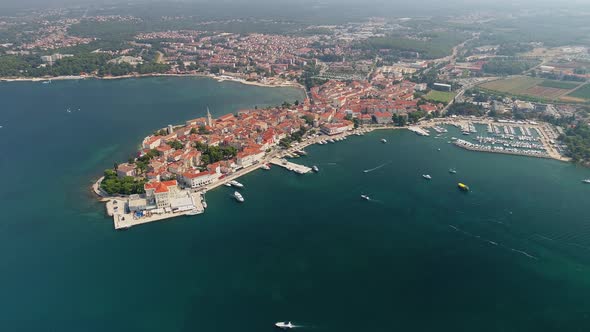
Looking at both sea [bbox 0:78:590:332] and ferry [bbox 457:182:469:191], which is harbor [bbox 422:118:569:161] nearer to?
sea [bbox 0:78:590:332]

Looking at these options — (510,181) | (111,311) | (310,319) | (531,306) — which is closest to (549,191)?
(510,181)

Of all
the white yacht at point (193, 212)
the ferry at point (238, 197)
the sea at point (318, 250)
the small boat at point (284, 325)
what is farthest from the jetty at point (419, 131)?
the small boat at point (284, 325)

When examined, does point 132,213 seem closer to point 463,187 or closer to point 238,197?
point 238,197

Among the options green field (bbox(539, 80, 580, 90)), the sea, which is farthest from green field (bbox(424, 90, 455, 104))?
the sea

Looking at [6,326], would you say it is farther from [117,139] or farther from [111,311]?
[117,139]

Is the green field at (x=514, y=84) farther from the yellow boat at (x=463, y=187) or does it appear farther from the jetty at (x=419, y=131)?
the yellow boat at (x=463, y=187)

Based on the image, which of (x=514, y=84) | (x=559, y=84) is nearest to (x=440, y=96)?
(x=514, y=84)
